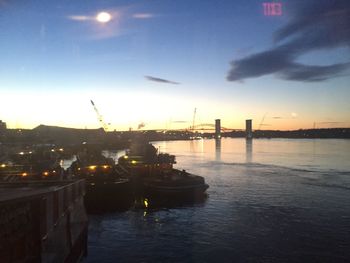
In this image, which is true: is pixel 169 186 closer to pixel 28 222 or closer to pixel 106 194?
pixel 106 194

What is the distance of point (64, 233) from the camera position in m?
20.7

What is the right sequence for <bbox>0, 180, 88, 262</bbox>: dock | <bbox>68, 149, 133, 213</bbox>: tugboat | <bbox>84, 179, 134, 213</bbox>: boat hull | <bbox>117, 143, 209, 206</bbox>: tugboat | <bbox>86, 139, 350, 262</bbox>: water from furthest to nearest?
<bbox>117, 143, 209, 206</bbox>: tugboat, <bbox>68, 149, 133, 213</bbox>: tugboat, <bbox>84, 179, 134, 213</bbox>: boat hull, <bbox>86, 139, 350, 262</bbox>: water, <bbox>0, 180, 88, 262</bbox>: dock

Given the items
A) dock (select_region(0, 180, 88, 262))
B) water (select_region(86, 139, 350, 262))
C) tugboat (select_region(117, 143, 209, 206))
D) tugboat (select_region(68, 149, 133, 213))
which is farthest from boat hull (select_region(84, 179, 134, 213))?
dock (select_region(0, 180, 88, 262))

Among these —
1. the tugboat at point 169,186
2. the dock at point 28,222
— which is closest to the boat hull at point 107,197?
the tugboat at point 169,186

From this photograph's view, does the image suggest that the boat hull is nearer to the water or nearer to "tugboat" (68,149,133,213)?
"tugboat" (68,149,133,213)

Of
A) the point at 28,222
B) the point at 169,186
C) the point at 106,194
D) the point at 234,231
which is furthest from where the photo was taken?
the point at 169,186

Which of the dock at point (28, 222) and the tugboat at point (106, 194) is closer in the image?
A: the dock at point (28, 222)

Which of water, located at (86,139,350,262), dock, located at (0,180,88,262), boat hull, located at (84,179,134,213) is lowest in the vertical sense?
water, located at (86,139,350,262)

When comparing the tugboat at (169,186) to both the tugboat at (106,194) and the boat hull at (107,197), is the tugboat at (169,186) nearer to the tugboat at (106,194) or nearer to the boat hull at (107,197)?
the tugboat at (106,194)

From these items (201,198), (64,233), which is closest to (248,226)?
(201,198)

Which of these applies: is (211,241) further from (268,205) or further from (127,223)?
(268,205)

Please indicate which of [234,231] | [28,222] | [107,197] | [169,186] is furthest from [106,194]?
[28,222]

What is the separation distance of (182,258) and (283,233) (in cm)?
1244

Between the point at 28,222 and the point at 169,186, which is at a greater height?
the point at 28,222
